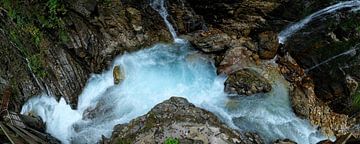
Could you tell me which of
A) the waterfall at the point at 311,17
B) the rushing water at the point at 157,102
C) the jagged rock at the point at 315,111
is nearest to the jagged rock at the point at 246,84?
the rushing water at the point at 157,102

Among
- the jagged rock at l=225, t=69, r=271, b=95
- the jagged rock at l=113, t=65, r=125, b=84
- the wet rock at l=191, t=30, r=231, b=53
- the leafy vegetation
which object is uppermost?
the leafy vegetation

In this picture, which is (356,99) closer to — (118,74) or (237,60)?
(237,60)

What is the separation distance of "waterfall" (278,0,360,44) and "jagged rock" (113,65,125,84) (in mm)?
3836

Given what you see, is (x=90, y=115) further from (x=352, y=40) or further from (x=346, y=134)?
(x=352, y=40)

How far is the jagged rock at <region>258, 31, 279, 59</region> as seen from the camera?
10.1m

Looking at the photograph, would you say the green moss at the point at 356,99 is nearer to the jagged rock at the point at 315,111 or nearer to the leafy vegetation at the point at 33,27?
the jagged rock at the point at 315,111

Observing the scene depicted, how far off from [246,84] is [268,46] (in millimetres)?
1214

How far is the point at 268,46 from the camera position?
33.2 ft

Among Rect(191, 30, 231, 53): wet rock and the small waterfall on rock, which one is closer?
the small waterfall on rock

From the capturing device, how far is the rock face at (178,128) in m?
7.38

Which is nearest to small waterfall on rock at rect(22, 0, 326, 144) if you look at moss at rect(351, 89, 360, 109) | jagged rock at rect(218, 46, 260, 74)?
jagged rock at rect(218, 46, 260, 74)

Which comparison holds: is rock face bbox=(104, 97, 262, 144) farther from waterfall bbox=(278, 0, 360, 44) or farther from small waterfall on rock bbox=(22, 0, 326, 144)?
waterfall bbox=(278, 0, 360, 44)

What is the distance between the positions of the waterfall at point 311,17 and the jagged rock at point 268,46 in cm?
24

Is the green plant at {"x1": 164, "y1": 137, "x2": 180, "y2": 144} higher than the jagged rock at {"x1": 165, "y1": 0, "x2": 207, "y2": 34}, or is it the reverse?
the jagged rock at {"x1": 165, "y1": 0, "x2": 207, "y2": 34}
